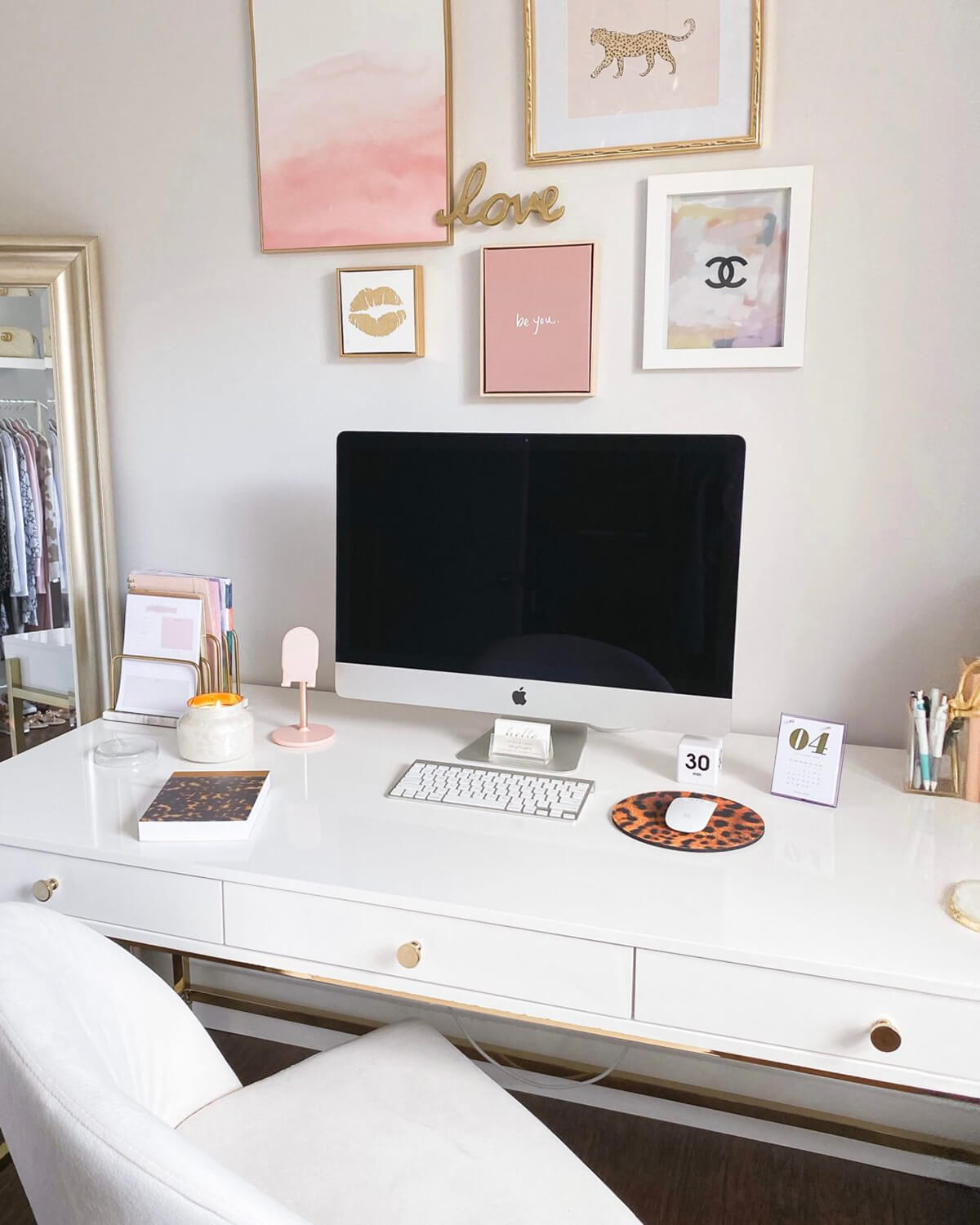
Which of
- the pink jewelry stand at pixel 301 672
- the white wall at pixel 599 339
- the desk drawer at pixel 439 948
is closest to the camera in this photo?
the desk drawer at pixel 439 948

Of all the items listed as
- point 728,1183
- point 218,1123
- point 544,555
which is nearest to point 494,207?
point 544,555

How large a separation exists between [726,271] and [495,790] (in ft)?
2.92

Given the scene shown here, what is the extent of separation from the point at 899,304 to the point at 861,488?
0.92 feet

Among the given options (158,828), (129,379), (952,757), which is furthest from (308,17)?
(952,757)

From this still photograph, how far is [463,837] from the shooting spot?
4.16 ft

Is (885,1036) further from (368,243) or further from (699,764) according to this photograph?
(368,243)

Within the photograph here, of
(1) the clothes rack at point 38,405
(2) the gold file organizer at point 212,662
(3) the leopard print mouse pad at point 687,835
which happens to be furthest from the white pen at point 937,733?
(1) the clothes rack at point 38,405

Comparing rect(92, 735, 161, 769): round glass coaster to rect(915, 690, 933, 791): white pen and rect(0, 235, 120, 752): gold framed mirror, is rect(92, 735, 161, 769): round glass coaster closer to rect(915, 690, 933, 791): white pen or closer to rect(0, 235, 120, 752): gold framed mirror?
rect(0, 235, 120, 752): gold framed mirror

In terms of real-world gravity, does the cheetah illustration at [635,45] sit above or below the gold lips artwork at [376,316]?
above

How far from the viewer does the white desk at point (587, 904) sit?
1.02 m

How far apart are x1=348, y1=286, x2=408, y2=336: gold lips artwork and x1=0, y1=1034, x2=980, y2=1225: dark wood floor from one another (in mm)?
1454

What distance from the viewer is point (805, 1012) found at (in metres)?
1.02

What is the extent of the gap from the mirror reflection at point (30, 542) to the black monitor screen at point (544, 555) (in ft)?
2.40

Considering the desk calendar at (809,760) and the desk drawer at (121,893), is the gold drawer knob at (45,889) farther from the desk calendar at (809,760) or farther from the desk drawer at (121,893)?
the desk calendar at (809,760)
